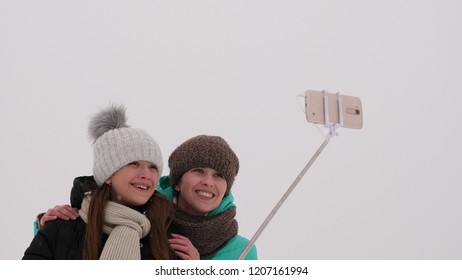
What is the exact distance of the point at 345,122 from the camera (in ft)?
8.00

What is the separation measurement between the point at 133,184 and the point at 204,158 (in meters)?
0.35

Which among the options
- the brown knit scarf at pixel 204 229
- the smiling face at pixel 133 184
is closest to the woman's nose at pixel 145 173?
the smiling face at pixel 133 184

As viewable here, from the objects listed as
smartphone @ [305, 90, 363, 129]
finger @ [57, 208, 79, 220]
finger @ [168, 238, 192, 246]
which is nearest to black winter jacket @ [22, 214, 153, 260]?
finger @ [57, 208, 79, 220]

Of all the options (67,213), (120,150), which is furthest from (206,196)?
(67,213)

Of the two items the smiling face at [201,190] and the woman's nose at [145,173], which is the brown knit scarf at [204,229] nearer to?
the smiling face at [201,190]

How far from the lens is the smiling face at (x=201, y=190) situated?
7.70 feet

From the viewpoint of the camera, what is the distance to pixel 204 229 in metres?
2.28

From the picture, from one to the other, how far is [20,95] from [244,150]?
2076 mm

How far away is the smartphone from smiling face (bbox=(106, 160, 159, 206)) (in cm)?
64

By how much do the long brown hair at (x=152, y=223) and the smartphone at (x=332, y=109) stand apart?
63cm

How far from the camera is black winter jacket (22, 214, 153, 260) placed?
1944 millimetres

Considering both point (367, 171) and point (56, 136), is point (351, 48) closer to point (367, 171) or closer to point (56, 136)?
point (367, 171)

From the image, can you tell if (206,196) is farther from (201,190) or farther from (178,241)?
(178,241)
